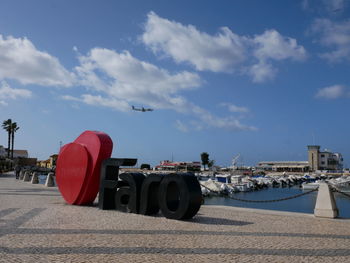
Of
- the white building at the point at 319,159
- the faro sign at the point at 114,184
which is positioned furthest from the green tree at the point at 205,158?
the faro sign at the point at 114,184

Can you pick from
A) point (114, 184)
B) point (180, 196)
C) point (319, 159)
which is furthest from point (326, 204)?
point (319, 159)

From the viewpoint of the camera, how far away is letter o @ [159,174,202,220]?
1123 centimetres

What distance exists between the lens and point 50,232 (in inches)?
360

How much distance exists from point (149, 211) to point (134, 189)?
996mm

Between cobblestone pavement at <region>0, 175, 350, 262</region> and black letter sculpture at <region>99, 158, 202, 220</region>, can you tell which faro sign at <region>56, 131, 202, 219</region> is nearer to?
black letter sculpture at <region>99, 158, 202, 220</region>

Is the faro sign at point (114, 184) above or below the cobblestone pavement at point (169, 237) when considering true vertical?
above

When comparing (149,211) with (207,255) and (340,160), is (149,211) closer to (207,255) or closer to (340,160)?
(207,255)

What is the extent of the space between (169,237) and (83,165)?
23.7 feet

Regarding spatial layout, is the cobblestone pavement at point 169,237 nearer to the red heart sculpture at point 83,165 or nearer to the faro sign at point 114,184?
the faro sign at point 114,184

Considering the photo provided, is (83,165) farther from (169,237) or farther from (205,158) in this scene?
(205,158)

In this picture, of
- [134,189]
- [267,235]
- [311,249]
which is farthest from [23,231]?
[311,249]

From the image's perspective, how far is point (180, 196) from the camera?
1147 centimetres

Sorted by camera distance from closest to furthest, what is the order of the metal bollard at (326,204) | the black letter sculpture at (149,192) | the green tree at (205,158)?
1. the black letter sculpture at (149,192)
2. the metal bollard at (326,204)
3. the green tree at (205,158)

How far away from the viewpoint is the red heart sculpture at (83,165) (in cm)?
1467
